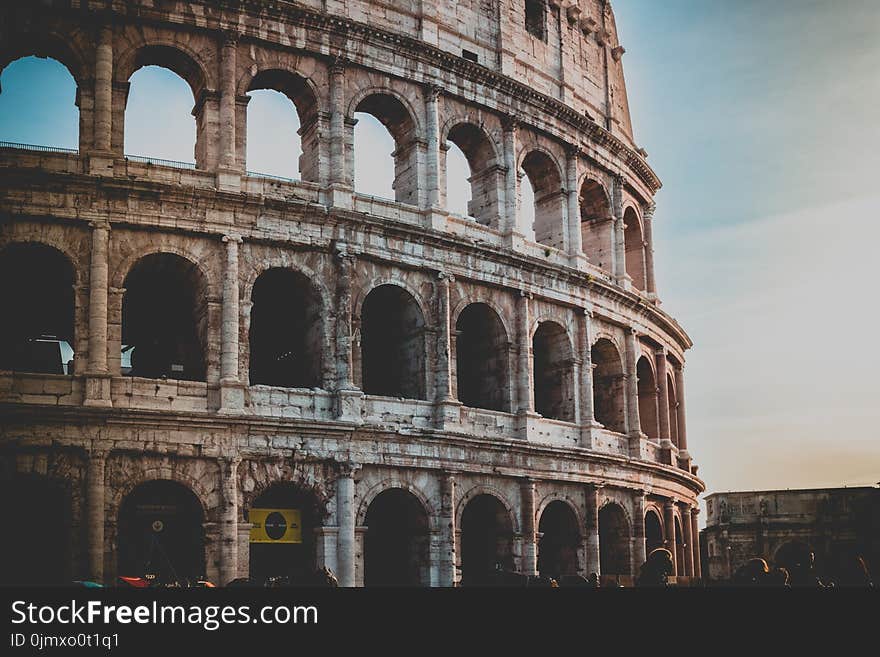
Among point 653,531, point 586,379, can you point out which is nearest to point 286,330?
point 586,379

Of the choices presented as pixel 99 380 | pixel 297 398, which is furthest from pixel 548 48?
pixel 99 380

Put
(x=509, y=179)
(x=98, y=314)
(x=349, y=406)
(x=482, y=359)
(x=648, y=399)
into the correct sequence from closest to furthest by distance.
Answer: (x=98, y=314)
(x=349, y=406)
(x=482, y=359)
(x=509, y=179)
(x=648, y=399)

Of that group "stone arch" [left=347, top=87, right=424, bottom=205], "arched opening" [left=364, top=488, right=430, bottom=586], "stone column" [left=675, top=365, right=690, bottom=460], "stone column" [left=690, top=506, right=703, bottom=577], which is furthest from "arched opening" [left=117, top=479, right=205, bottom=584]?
"stone column" [left=690, top=506, right=703, bottom=577]

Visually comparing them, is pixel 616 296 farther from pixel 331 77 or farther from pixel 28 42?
pixel 28 42

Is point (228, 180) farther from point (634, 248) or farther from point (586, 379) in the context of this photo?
point (634, 248)

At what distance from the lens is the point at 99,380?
Result: 21094 millimetres

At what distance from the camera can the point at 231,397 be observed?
22156 mm

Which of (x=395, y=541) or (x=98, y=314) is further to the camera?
(x=395, y=541)

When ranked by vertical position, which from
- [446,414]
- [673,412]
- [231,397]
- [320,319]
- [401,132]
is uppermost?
[401,132]

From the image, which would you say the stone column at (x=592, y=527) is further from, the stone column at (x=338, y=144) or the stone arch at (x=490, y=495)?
the stone column at (x=338, y=144)

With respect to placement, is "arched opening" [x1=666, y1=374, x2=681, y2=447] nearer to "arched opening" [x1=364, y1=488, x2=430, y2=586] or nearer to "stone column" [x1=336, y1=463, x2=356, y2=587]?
"arched opening" [x1=364, y1=488, x2=430, y2=586]

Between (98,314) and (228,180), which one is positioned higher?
(228,180)

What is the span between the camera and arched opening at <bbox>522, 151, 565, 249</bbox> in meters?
29.6

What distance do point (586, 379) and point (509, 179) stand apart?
17.3 feet
